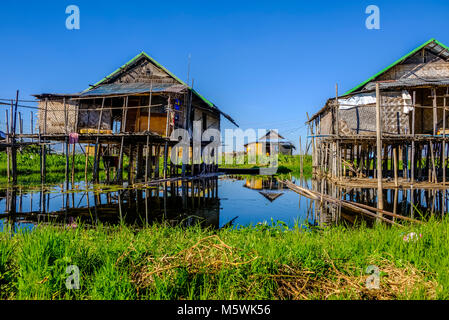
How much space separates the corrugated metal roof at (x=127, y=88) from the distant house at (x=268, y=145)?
24.5m

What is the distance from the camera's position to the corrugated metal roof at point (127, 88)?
13.0 metres

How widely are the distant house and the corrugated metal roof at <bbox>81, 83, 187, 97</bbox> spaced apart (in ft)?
80.5

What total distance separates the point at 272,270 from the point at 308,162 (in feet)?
92.2

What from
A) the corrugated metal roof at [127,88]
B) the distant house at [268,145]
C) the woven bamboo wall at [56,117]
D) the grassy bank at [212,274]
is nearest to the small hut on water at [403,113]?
the corrugated metal roof at [127,88]

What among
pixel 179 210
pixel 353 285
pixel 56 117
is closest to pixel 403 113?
pixel 179 210

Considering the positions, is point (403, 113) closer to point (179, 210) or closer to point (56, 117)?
point (179, 210)

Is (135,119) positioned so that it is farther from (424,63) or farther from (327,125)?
(424,63)

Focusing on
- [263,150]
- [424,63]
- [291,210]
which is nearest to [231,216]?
[291,210]

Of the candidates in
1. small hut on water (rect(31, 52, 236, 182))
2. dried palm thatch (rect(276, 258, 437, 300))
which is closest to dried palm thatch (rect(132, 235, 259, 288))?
dried palm thatch (rect(276, 258, 437, 300))

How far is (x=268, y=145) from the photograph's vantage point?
129 ft

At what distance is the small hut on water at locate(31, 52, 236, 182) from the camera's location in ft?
41.9

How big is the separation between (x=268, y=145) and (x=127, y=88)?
1072 inches

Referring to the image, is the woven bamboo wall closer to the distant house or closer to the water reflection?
the water reflection

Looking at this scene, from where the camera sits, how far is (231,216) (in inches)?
314
